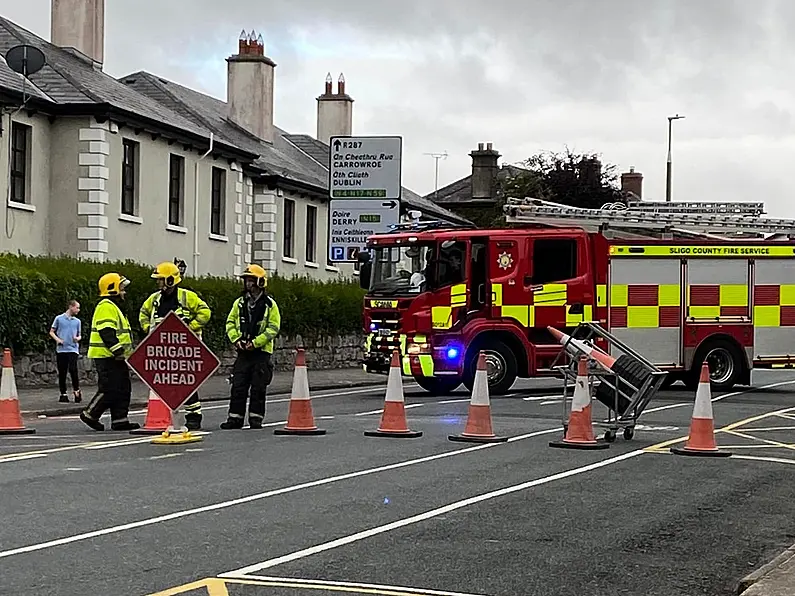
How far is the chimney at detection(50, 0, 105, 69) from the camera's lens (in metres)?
34.8

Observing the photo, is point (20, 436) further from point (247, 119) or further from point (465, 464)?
point (247, 119)

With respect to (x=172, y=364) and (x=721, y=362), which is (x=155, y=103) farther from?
(x=172, y=364)

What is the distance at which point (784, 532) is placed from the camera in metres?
9.31

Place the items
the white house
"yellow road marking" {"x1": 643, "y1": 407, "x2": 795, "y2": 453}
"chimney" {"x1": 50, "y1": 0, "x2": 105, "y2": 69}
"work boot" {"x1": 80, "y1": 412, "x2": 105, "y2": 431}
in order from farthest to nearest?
"chimney" {"x1": 50, "y1": 0, "x2": 105, "y2": 69}
the white house
"work boot" {"x1": 80, "y1": 412, "x2": 105, "y2": 431}
"yellow road marking" {"x1": 643, "y1": 407, "x2": 795, "y2": 453}

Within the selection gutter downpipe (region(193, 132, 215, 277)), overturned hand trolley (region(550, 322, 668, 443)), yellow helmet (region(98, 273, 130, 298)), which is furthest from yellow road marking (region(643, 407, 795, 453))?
gutter downpipe (region(193, 132, 215, 277))

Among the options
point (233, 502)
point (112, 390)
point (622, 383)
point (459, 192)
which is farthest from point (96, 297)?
point (459, 192)

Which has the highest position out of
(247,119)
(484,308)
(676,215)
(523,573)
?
(247,119)

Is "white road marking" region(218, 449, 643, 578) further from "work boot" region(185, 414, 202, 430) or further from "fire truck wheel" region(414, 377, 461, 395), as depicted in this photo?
"fire truck wheel" region(414, 377, 461, 395)

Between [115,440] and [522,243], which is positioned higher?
[522,243]

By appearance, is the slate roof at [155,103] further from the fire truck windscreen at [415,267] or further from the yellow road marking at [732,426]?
the yellow road marking at [732,426]

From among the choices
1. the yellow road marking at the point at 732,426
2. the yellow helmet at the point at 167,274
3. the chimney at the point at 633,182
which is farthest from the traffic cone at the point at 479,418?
the chimney at the point at 633,182

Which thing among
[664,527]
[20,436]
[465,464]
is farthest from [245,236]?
[664,527]

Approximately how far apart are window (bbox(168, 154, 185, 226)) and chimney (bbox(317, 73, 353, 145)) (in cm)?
1806

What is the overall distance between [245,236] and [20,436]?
82.4 ft
